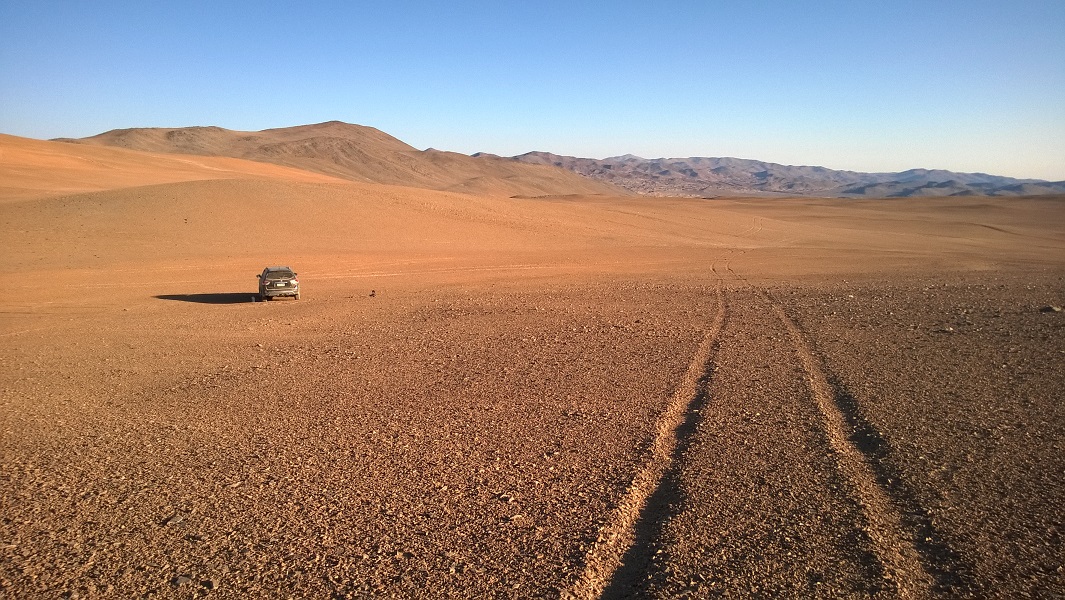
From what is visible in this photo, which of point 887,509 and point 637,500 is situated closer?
point 887,509

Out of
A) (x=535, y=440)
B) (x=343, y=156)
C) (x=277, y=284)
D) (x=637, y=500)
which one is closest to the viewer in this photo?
(x=637, y=500)

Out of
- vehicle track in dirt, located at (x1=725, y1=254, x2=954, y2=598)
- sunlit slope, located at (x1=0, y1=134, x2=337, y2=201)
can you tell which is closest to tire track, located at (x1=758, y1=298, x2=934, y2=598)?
vehicle track in dirt, located at (x1=725, y1=254, x2=954, y2=598)

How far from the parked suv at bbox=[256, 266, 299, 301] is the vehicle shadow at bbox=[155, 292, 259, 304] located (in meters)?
0.70

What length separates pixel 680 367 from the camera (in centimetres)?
1250

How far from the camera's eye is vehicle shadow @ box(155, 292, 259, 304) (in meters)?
21.7

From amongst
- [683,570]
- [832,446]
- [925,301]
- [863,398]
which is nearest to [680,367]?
[863,398]

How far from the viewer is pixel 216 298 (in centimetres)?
2239

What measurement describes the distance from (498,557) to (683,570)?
147 centimetres

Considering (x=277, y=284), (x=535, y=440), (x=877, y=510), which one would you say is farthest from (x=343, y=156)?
(x=877, y=510)

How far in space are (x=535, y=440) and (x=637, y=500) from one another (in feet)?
6.85

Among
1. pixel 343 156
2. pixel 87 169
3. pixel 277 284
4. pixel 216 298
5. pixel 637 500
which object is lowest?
pixel 216 298

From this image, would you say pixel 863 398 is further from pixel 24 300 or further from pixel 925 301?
pixel 24 300

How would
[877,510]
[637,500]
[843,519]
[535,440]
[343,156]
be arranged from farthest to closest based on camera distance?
1. [343,156]
2. [535,440]
3. [637,500]
4. [877,510]
5. [843,519]

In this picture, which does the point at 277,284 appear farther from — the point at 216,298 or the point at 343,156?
the point at 343,156
